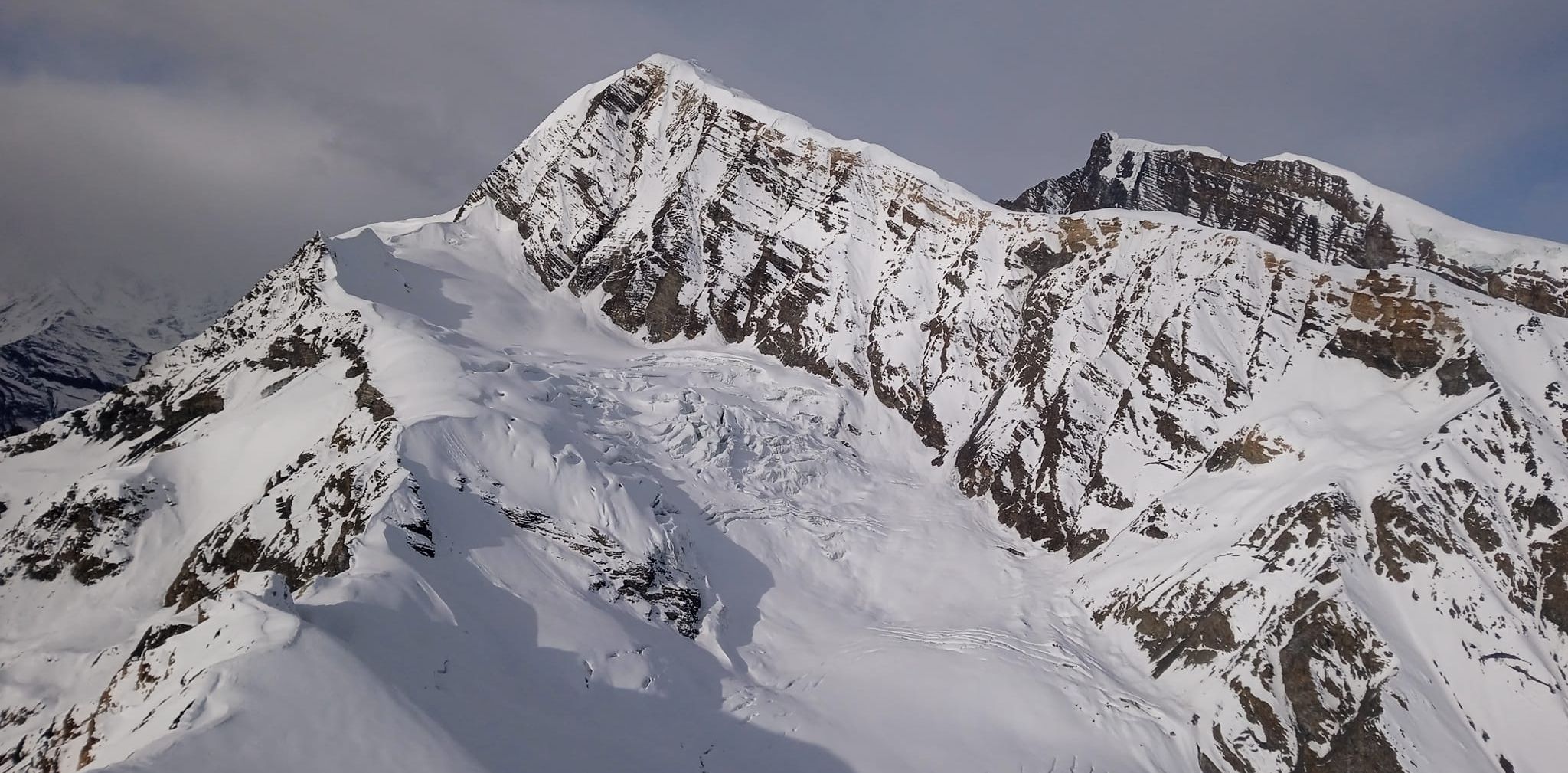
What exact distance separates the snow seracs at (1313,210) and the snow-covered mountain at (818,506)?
Result: 62cm

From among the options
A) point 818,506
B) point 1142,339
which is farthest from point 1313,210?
point 818,506

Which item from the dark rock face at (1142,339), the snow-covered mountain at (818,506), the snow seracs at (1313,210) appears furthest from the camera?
the snow seracs at (1313,210)

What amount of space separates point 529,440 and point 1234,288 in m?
49.7

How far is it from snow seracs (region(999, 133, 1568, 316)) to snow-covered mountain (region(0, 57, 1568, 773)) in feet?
2.04

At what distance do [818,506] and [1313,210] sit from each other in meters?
64.2

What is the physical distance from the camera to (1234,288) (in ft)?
198

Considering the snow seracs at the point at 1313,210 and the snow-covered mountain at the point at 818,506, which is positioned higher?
the snow seracs at the point at 1313,210

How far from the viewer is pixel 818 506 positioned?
56.3 meters

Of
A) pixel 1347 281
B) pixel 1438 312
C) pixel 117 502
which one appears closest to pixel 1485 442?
pixel 1438 312

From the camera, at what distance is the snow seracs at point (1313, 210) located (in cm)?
6650

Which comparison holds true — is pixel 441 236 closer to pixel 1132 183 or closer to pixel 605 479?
pixel 605 479

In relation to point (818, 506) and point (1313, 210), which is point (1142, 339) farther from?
point (1313, 210)

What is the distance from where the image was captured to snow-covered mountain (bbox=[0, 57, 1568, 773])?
32094 mm

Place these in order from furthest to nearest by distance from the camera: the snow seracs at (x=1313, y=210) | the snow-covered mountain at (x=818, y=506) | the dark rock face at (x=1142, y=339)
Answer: the snow seracs at (x=1313, y=210)
the dark rock face at (x=1142, y=339)
the snow-covered mountain at (x=818, y=506)
